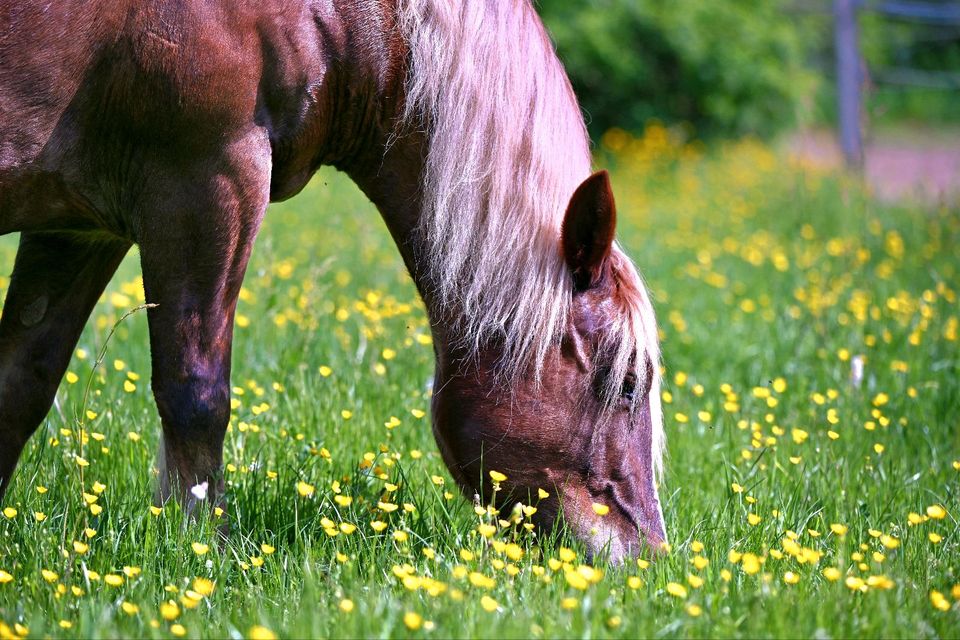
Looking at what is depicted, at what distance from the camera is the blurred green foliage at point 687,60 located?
37.5 feet

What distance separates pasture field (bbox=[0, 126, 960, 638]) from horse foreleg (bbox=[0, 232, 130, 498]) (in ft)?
0.44

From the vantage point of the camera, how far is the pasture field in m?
2.24

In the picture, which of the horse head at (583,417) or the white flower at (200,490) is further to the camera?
the horse head at (583,417)

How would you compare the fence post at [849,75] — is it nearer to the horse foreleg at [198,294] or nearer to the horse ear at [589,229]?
the horse ear at [589,229]

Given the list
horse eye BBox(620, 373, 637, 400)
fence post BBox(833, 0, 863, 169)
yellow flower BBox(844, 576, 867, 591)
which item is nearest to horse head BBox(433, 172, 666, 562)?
horse eye BBox(620, 373, 637, 400)

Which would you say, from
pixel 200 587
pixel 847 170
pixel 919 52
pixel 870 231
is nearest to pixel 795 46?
pixel 847 170

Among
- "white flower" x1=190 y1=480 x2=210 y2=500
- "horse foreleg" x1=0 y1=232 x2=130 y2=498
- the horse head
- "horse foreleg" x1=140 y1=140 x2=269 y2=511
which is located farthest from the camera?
"horse foreleg" x1=0 y1=232 x2=130 y2=498

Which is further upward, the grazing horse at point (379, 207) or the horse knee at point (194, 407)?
the grazing horse at point (379, 207)

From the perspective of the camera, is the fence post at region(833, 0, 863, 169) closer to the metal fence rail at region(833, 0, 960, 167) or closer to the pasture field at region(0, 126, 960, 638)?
the metal fence rail at region(833, 0, 960, 167)

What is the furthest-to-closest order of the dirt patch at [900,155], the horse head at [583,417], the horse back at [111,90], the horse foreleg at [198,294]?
the dirt patch at [900,155], the horse head at [583,417], the horse foreleg at [198,294], the horse back at [111,90]

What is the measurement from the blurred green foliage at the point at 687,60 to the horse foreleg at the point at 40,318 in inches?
353

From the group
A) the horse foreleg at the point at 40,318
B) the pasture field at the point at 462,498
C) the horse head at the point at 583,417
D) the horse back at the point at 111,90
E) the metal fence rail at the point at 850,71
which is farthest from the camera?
the metal fence rail at the point at 850,71

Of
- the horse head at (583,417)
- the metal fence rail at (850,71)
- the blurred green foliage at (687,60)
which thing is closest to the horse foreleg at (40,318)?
the horse head at (583,417)

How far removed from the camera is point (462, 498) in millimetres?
3072
